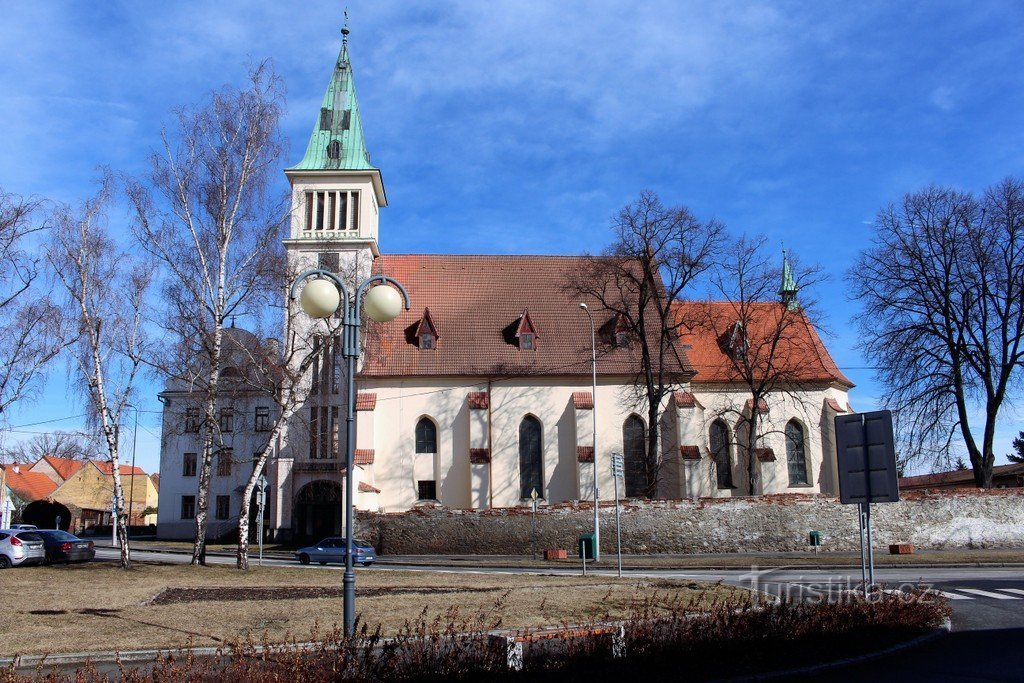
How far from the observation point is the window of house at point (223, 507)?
50.0m

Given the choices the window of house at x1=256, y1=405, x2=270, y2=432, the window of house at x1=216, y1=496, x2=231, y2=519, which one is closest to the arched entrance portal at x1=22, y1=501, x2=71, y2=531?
the window of house at x1=216, y1=496, x2=231, y2=519

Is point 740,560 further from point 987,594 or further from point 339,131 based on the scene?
point 339,131

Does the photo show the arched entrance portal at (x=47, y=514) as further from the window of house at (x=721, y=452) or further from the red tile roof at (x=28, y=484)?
the window of house at (x=721, y=452)

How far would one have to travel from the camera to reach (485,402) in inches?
1545

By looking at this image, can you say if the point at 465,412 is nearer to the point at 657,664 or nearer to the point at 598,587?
the point at 598,587

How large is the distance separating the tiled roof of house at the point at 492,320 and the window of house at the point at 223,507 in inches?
658

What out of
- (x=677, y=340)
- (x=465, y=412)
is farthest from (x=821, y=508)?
(x=465, y=412)

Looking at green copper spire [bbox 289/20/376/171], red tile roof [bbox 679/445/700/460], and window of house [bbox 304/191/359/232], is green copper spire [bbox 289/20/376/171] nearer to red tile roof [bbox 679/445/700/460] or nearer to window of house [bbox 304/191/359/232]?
window of house [bbox 304/191/359/232]

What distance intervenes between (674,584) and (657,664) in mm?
9361

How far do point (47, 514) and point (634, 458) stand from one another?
168 ft

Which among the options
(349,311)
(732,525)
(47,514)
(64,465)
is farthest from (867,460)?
(64,465)

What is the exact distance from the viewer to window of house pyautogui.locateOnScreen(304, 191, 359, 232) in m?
41.9

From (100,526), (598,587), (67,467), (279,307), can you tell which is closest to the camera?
(598,587)

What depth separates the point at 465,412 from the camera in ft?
130
